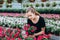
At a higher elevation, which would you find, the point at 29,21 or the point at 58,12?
the point at 29,21

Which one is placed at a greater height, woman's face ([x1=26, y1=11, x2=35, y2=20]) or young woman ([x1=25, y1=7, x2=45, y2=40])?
woman's face ([x1=26, y1=11, x2=35, y2=20])

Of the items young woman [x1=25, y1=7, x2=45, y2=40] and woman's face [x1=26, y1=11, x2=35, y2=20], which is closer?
woman's face [x1=26, y1=11, x2=35, y2=20]

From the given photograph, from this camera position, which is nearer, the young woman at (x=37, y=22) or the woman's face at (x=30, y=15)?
the woman's face at (x=30, y=15)

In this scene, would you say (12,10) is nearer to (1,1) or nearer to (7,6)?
(7,6)

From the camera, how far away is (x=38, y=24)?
3205 millimetres

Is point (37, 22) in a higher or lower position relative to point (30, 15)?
lower

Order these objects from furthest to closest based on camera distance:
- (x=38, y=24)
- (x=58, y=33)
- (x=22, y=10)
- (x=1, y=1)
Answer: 1. (x=1, y=1)
2. (x=22, y=10)
3. (x=58, y=33)
4. (x=38, y=24)

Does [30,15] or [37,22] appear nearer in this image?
[30,15]

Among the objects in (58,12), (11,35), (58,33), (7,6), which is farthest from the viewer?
(7,6)

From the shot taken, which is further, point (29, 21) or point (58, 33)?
point (58, 33)

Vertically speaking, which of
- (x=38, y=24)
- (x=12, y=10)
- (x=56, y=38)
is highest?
(x=38, y=24)

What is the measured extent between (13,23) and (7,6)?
8797 mm

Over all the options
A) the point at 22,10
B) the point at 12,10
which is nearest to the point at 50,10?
the point at 22,10

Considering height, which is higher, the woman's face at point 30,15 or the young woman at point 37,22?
the woman's face at point 30,15
